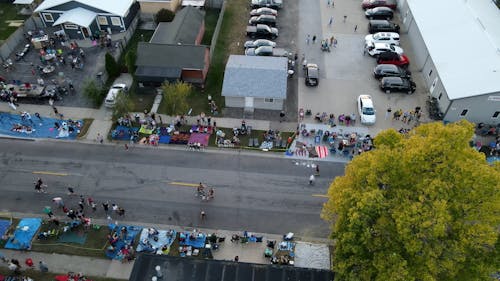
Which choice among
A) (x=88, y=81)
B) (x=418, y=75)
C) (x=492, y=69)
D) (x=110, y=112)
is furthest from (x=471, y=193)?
(x=88, y=81)

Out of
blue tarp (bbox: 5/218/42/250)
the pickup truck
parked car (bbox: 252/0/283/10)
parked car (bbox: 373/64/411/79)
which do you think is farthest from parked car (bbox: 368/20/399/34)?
blue tarp (bbox: 5/218/42/250)

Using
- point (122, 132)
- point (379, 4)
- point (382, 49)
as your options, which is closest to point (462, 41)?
point (382, 49)

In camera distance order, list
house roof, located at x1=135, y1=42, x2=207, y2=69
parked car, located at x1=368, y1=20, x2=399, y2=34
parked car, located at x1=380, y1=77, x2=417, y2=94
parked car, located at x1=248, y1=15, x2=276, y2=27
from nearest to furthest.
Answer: house roof, located at x1=135, y1=42, x2=207, y2=69, parked car, located at x1=380, y1=77, x2=417, y2=94, parked car, located at x1=368, y1=20, x2=399, y2=34, parked car, located at x1=248, y1=15, x2=276, y2=27

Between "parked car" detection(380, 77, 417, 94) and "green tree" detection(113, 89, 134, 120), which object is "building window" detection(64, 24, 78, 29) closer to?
"green tree" detection(113, 89, 134, 120)

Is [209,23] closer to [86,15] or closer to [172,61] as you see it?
[172,61]

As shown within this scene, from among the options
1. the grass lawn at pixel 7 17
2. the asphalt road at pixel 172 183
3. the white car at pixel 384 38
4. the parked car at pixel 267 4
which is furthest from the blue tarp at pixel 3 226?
the white car at pixel 384 38

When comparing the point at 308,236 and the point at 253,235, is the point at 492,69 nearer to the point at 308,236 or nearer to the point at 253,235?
the point at 308,236
